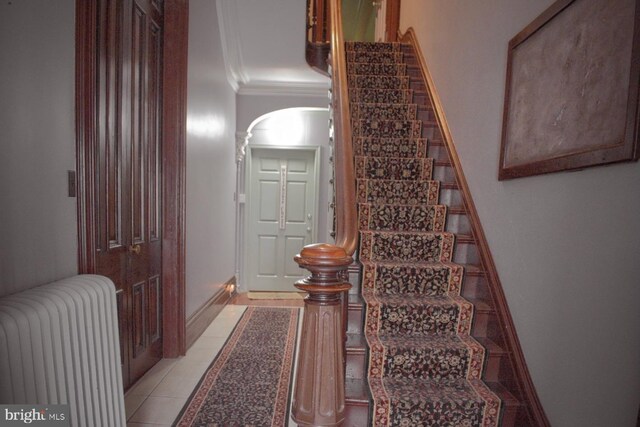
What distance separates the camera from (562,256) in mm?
1331

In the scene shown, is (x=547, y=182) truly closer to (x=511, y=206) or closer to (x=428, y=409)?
(x=511, y=206)

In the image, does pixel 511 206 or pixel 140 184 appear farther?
pixel 140 184

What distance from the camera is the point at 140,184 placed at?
2.07 meters

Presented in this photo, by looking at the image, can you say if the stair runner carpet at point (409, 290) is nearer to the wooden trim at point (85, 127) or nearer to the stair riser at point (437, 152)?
the stair riser at point (437, 152)

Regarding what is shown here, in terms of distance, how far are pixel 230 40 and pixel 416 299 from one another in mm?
2922

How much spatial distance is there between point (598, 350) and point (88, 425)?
5.85ft

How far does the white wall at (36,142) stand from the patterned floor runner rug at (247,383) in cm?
105

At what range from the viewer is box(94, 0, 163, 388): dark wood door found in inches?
65.9

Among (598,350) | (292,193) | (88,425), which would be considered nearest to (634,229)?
(598,350)

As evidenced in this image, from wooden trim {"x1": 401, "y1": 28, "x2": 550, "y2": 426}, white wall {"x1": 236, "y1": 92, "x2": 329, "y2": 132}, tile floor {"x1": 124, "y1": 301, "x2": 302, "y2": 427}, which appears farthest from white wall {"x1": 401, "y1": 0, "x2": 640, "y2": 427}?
white wall {"x1": 236, "y1": 92, "x2": 329, "y2": 132}

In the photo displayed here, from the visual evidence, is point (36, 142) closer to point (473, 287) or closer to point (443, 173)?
point (473, 287)

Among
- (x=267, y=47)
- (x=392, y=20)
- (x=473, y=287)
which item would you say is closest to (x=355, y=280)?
(x=473, y=287)

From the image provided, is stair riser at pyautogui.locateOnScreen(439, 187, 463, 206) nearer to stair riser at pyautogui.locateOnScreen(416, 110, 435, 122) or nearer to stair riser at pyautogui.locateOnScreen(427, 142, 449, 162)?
stair riser at pyautogui.locateOnScreen(427, 142, 449, 162)

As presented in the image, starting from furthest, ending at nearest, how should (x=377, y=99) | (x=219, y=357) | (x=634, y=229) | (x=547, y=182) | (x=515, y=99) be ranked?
(x=377, y=99), (x=219, y=357), (x=515, y=99), (x=547, y=182), (x=634, y=229)
